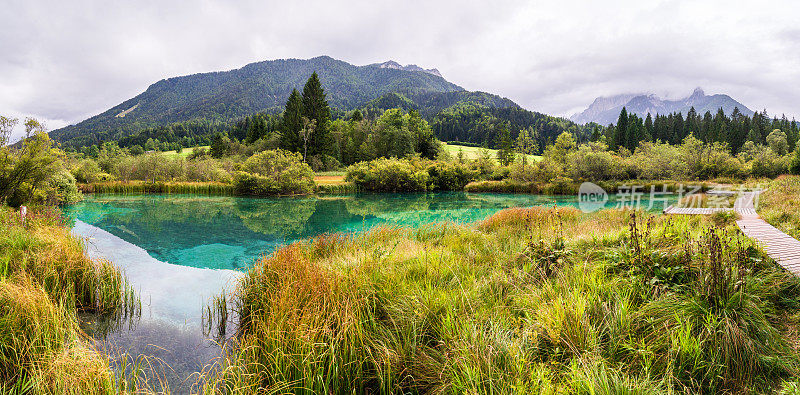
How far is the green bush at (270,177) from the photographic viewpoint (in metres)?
29.5

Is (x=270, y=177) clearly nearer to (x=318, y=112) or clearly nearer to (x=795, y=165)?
(x=318, y=112)

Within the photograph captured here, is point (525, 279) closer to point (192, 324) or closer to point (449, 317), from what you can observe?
point (449, 317)

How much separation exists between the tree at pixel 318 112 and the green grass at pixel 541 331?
50886 mm

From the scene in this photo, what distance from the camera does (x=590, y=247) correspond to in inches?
217

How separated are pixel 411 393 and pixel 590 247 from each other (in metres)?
4.24

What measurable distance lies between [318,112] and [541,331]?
57176mm

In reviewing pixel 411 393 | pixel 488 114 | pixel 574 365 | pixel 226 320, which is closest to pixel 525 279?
pixel 574 365

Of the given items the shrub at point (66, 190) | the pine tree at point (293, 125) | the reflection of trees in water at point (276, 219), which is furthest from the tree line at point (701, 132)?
the shrub at point (66, 190)

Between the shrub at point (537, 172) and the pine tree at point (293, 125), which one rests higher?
the pine tree at point (293, 125)

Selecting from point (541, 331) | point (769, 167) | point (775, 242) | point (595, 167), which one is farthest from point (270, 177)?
point (769, 167)

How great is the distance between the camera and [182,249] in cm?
1039

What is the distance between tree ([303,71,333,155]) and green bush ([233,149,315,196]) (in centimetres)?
2265

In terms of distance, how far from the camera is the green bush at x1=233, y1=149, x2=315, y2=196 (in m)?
29.5

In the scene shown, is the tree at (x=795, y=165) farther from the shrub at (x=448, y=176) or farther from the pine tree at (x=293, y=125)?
the pine tree at (x=293, y=125)
